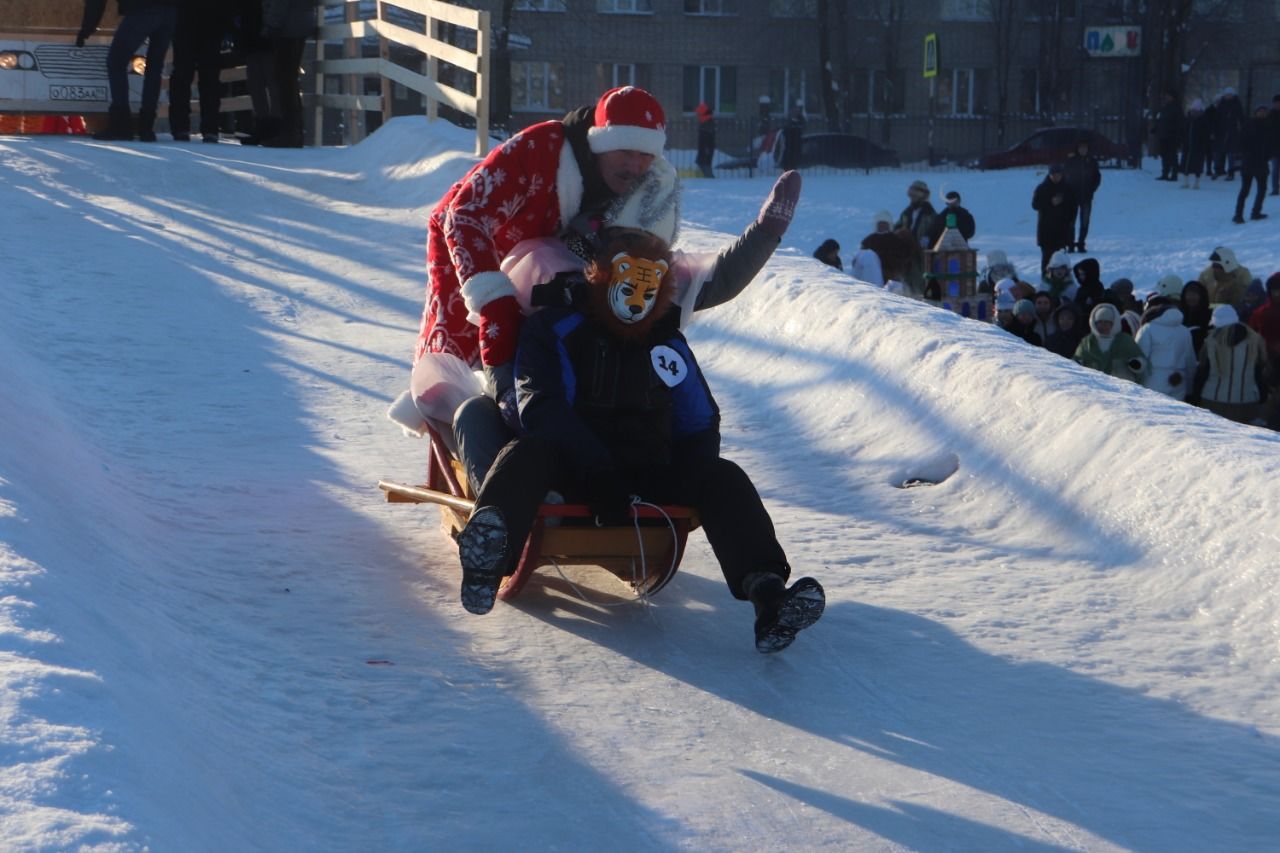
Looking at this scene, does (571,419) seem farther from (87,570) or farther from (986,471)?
(986,471)

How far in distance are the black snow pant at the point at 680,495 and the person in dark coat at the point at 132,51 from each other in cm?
1223

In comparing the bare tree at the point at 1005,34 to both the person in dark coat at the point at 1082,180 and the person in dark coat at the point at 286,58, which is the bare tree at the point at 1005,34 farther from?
the person in dark coat at the point at 286,58

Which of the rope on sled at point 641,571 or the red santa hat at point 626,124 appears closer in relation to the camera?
the rope on sled at point 641,571

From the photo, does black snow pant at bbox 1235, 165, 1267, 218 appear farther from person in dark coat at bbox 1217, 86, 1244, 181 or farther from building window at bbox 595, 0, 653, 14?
building window at bbox 595, 0, 653, 14

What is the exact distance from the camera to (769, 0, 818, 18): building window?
142 ft

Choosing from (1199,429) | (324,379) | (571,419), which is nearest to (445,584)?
(571,419)

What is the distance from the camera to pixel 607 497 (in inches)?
173

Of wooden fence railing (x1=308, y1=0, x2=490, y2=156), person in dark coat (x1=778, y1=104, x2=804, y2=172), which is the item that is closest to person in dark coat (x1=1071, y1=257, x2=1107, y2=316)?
wooden fence railing (x1=308, y1=0, x2=490, y2=156)

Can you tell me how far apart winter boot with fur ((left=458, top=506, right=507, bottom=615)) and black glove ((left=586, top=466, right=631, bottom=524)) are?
1.10ft

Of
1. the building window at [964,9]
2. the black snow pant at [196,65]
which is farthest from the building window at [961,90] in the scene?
the black snow pant at [196,65]

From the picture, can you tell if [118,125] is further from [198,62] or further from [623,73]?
[623,73]

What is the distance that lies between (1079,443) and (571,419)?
6.78ft

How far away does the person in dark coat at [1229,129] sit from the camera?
80.3 ft

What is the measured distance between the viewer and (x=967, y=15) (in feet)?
149
